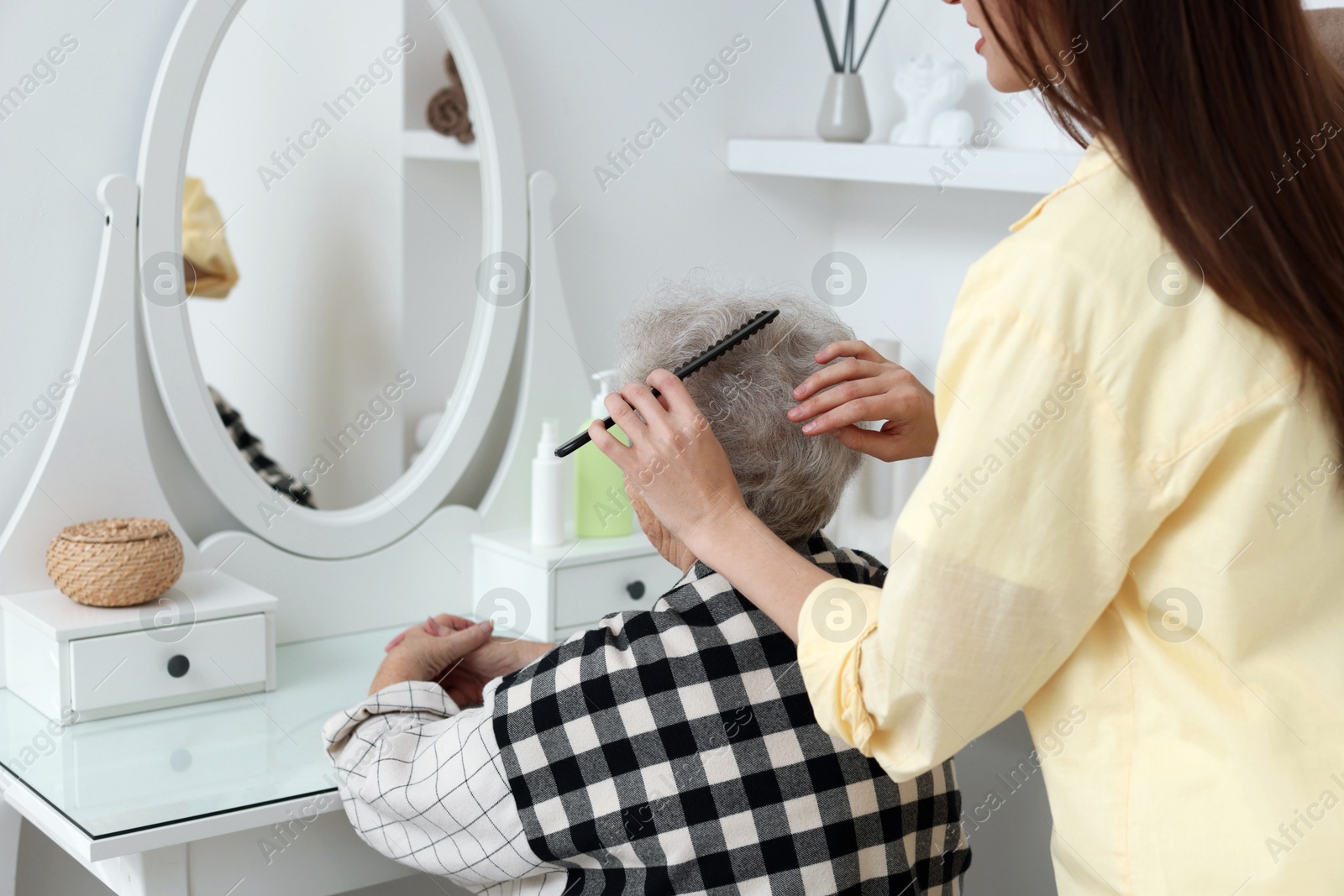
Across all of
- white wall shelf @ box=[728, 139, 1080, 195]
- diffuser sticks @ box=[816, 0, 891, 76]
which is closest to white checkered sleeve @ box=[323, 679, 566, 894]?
white wall shelf @ box=[728, 139, 1080, 195]

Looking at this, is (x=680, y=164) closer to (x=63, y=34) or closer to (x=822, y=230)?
→ (x=822, y=230)

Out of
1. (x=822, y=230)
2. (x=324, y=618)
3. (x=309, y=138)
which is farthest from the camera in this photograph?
(x=822, y=230)

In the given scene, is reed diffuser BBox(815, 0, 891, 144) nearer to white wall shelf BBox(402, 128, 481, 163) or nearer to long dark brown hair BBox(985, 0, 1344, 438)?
white wall shelf BBox(402, 128, 481, 163)

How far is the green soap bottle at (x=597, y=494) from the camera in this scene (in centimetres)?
158

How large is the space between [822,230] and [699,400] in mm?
1017

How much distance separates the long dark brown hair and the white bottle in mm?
977

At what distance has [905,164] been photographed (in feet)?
5.39

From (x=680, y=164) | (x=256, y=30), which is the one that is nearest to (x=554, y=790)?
(x=256, y=30)

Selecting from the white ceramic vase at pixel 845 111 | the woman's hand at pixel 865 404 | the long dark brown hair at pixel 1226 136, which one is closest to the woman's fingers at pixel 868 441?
the woman's hand at pixel 865 404

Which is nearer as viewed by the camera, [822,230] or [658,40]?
[658,40]

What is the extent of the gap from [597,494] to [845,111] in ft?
2.16

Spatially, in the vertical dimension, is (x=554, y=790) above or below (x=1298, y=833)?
below

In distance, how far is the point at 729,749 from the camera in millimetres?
971

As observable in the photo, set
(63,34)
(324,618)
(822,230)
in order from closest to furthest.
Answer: (63,34), (324,618), (822,230)
